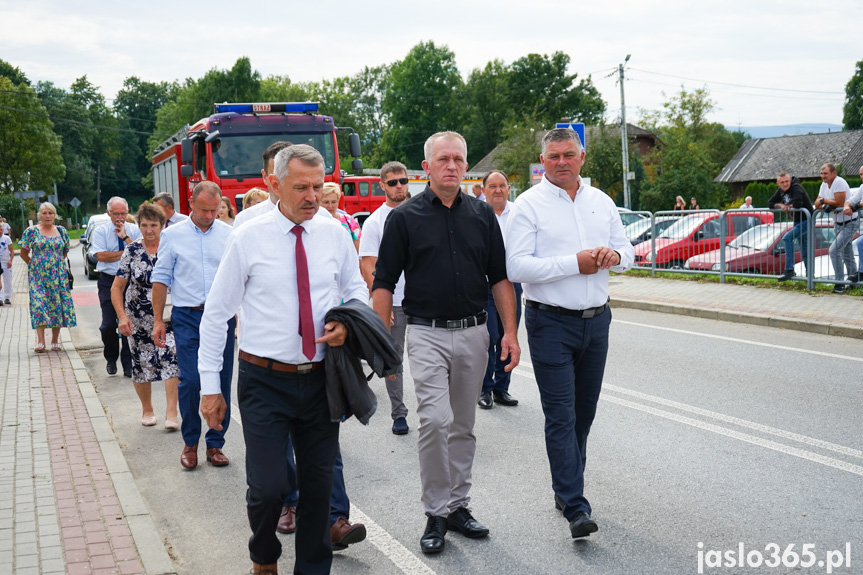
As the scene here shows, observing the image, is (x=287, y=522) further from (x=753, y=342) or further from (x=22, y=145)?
(x=22, y=145)

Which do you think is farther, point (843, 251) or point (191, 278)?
point (843, 251)

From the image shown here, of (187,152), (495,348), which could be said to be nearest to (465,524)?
(495,348)

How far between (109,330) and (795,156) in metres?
68.5

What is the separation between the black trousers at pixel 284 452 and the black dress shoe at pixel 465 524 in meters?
1.00

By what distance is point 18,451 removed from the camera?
6.35m

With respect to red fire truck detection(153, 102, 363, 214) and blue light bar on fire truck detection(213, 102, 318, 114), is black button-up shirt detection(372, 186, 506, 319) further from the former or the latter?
blue light bar on fire truck detection(213, 102, 318, 114)

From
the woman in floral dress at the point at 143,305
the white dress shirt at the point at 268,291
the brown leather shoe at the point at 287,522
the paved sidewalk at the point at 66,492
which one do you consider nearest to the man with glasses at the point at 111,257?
the paved sidewalk at the point at 66,492

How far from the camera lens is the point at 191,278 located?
5.89 meters

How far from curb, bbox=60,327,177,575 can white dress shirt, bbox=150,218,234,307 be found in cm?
120

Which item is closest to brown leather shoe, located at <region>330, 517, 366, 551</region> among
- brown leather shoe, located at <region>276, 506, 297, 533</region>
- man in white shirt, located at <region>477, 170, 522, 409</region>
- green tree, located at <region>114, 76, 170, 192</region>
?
brown leather shoe, located at <region>276, 506, 297, 533</region>

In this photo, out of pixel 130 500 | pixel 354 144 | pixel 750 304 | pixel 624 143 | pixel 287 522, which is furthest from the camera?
pixel 624 143

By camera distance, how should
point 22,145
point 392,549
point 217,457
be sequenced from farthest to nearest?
point 22,145, point 217,457, point 392,549

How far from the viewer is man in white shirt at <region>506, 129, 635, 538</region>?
14.5 ft

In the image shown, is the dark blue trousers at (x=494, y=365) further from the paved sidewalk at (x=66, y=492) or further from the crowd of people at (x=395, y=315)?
the paved sidewalk at (x=66, y=492)
